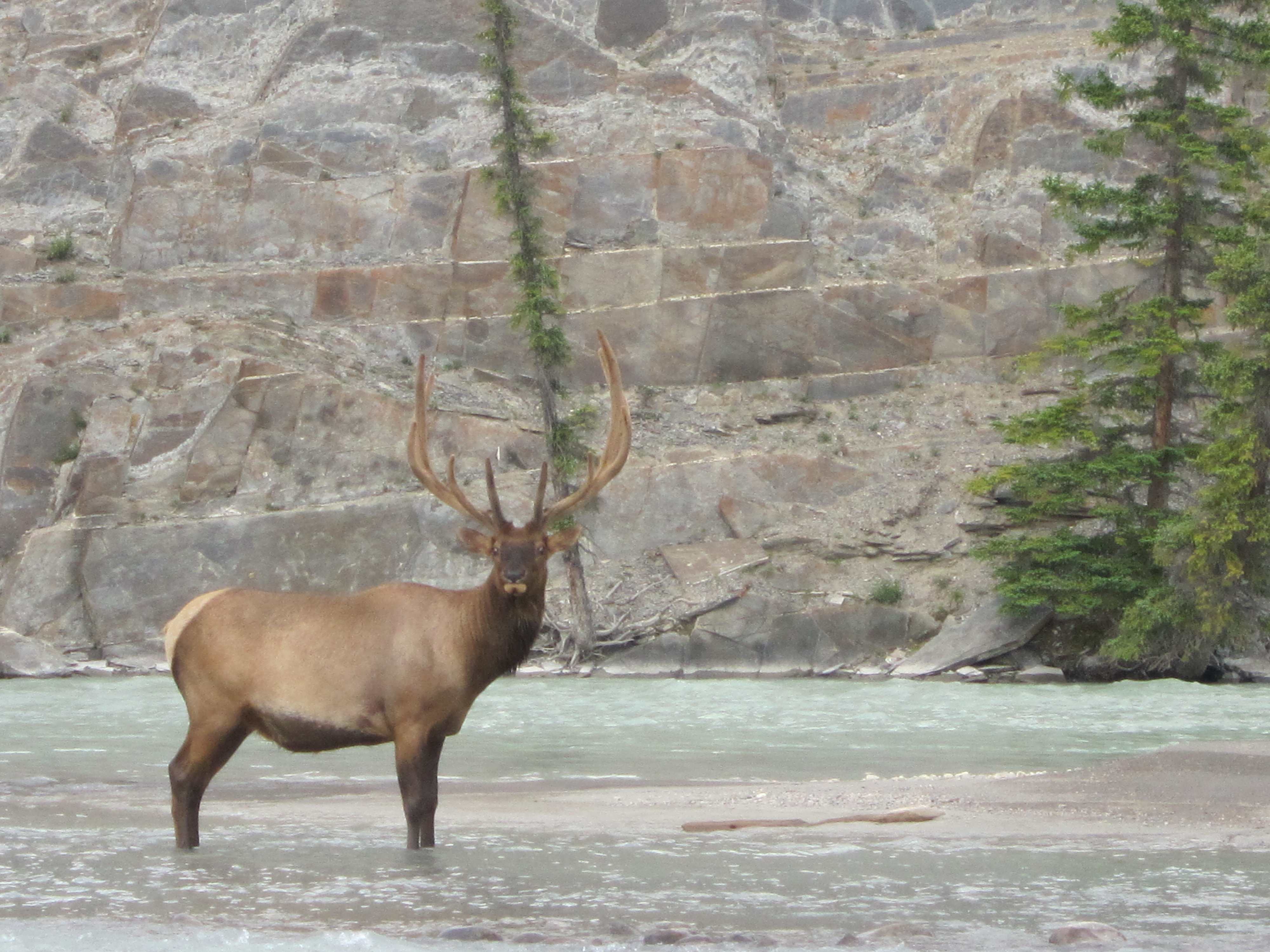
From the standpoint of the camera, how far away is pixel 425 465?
9609 millimetres

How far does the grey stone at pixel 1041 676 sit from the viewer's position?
88.7 feet

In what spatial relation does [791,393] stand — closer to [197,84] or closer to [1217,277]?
[1217,277]

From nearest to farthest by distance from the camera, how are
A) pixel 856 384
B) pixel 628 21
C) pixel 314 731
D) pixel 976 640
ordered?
pixel 314 731 → pixel 976 640 → pixel 856 384 → pixel 628 21

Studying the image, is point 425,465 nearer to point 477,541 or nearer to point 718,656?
point 477,541

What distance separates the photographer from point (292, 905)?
24.5 feet

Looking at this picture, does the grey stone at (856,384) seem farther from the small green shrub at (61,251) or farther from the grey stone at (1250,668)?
the small green shrub at (61,251)

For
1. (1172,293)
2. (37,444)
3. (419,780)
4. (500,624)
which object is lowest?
(419,780)

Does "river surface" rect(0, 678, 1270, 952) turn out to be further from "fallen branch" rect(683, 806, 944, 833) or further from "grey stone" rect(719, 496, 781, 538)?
"grey stone" rect(719, 496, 781, 538)

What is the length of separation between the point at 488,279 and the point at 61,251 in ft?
33.0

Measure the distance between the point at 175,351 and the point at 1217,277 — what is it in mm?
20115

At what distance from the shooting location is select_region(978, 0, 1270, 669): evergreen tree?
91.9 feet

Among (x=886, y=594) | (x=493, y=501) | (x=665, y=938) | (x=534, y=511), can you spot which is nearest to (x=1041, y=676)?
(x=886, y=594)

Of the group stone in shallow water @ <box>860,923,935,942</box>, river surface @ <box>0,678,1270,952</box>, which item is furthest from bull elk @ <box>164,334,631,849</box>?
stone in shallow water @ <box>860,923,935,942</box>

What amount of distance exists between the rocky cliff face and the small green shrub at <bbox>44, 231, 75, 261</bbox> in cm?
29
